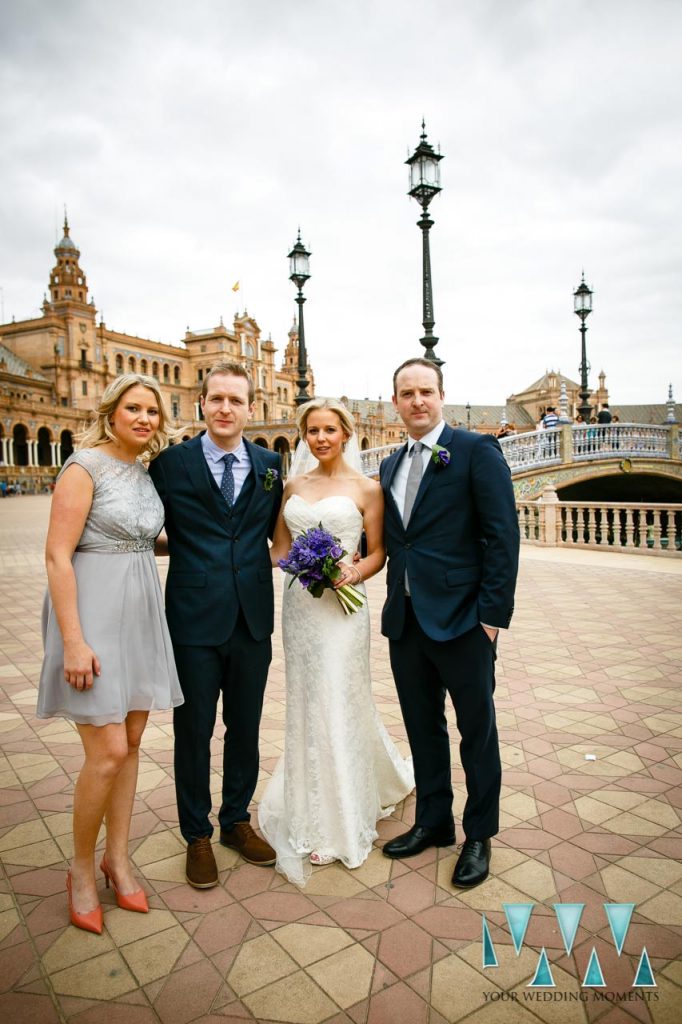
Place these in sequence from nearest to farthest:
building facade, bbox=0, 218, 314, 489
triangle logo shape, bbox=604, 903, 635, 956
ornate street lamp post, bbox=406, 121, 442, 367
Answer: triangle logo shape, bbox=604, 903, 635, 956, ornate street lamp post, bbox=406, 121, 442, 367, building facade, bbox=0, 218, 314, 489

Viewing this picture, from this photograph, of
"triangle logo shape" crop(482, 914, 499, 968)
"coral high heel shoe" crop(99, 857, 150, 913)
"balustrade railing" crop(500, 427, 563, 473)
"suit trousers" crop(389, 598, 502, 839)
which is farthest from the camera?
"balustrade railing" crop(500, 427, 563, 473)

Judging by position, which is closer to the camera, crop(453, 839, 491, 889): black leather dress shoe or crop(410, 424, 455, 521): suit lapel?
crop(453, 839, 491, 889): black leather dress shoe

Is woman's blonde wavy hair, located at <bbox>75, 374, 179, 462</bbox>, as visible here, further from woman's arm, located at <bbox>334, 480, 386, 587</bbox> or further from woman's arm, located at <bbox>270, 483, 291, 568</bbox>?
woman's arm, located at <bbox>334, 480, 386, 587</bbox>

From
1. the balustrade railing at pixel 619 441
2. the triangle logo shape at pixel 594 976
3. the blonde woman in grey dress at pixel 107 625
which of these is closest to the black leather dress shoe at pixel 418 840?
the triangle logo shape at pixel 594 976

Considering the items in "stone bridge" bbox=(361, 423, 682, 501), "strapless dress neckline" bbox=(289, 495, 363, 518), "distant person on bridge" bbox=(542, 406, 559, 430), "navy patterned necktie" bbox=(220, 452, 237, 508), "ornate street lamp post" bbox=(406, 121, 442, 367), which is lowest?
"strapless dress neckline" bbox=(289, 495, 363, 518)

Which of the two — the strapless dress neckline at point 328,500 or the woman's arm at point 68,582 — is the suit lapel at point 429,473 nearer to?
the strapless dress neckline at point 328,500

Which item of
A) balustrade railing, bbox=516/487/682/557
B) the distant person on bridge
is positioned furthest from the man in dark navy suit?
the distant person on bridge

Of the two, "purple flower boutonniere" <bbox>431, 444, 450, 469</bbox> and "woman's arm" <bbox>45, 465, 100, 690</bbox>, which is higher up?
"purple flower boutonniere" <bbox>431, 444, 450, 469</bbox>

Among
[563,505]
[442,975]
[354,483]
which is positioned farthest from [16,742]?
[563,505]

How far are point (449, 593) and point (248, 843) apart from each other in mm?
1657

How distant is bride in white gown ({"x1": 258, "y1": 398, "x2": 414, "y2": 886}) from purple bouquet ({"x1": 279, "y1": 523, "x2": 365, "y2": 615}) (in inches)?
4.5

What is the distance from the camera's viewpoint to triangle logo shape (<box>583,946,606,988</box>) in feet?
7.54

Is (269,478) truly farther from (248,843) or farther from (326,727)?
(248,843)

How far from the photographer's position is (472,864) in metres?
2.96
